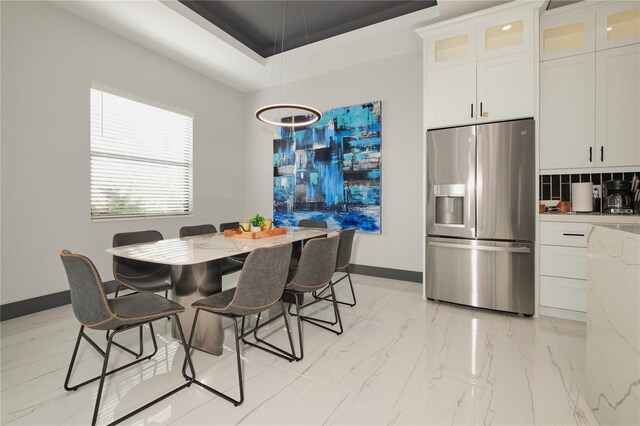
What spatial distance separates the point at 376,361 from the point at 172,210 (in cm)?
364

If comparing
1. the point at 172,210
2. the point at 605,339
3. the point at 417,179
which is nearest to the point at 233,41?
the point at 172,210

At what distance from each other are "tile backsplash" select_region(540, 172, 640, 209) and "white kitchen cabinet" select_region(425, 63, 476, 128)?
117 centimetres

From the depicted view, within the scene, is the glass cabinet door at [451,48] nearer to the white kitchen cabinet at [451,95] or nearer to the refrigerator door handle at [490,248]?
the white kitchen cabinet at [451,95]

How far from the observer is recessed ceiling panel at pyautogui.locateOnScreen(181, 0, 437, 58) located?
142 inches

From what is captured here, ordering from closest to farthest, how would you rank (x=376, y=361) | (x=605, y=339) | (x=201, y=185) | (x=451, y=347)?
(x=605, y=339), (x=376, y=361), (x=451, y=347), (x=201, y=185)

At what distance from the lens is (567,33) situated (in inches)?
121

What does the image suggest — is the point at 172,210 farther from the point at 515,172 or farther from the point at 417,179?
the point at 515,172

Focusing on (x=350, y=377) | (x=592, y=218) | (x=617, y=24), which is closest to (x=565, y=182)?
(x=592, y=218)

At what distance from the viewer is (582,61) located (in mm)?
2939

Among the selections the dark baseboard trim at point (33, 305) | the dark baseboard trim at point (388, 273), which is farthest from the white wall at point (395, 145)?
the dark baseboard trim at point (33, 305)

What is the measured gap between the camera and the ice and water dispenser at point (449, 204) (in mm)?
3232

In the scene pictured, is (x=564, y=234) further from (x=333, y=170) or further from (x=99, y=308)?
(x=99, y=308)

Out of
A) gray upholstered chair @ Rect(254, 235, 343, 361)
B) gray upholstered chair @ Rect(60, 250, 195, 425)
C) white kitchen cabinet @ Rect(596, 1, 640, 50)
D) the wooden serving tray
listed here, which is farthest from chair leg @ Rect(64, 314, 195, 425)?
white kitchen cabinet @ Rect(596, 1, 640, 50)

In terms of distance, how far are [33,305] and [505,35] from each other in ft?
17.9
